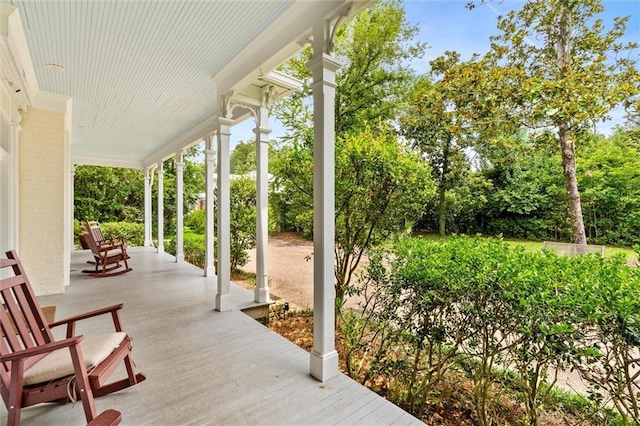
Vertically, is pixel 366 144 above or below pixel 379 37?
below

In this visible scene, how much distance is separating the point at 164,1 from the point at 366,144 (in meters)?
2.60

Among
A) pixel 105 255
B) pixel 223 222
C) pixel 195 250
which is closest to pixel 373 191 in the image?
→ pixel 223 222

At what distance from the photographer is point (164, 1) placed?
2.61 metres

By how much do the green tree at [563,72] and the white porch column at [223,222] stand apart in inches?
150

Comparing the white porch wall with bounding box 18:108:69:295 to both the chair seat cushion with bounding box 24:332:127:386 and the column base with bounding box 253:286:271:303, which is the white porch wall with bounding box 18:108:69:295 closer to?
the column base with bounding box 253:286:271:303

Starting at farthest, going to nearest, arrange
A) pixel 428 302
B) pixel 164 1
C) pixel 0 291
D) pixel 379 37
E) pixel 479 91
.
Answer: pixel 379 37, pixel 479 91, pixel 164 1, pixel 428 302, pixel 0 291

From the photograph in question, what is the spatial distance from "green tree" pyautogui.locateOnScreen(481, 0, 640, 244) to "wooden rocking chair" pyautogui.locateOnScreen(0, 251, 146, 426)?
5030mm

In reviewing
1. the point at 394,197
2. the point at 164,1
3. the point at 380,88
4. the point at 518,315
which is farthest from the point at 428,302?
the point at 380,88

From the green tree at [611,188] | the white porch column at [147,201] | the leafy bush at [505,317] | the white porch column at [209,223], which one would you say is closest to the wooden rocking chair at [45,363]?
the leafy bush at [505,317]

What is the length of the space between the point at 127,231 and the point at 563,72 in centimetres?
1448

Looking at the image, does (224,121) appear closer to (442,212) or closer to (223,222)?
(223,222)

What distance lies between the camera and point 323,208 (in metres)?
2.51

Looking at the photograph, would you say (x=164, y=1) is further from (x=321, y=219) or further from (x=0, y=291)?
(x=0, y=291)

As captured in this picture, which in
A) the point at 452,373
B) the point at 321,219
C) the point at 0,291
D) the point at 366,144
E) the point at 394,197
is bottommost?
the point at 452,373
